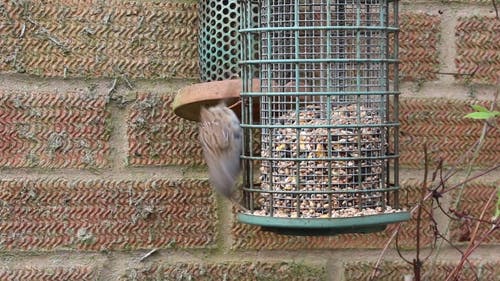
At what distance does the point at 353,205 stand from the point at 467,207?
0.60m

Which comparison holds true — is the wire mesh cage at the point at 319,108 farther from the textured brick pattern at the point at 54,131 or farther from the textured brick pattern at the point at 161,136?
the textured brick pattern at the point at 54,131

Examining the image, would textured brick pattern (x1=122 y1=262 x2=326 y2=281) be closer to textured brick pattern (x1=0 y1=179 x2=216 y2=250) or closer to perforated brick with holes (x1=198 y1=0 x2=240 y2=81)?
textured brick pattern (x1=0 y1=179 x2=216 y2=250)

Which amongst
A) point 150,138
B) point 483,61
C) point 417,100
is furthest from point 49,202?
point 483,61

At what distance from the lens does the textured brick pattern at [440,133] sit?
2479 mm

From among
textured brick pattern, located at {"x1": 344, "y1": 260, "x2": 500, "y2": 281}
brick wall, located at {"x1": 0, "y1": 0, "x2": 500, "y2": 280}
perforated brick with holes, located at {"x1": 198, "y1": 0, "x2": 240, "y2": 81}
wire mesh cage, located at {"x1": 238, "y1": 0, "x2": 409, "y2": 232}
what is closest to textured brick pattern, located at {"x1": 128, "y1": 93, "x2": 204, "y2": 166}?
brick wall, located at {"x1": 0, "y1": 0, "x2": 500, "y2": 280}

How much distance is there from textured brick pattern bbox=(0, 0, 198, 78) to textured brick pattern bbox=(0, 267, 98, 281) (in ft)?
1.59

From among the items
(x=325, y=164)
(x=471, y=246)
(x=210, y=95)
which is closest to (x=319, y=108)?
(x=325, y=164)

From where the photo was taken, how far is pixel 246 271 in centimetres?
247

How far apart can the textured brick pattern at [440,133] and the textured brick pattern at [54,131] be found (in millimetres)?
758

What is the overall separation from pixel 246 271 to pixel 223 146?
473 millimetres

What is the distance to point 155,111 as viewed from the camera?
95.3 inches

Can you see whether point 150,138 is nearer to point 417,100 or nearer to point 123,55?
point 123,55

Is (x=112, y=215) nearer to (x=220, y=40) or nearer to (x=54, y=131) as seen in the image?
(x=54, y=131)

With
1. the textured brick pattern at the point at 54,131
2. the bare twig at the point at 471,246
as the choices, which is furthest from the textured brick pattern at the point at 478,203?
the textured brick pattern at the point at 54,131
